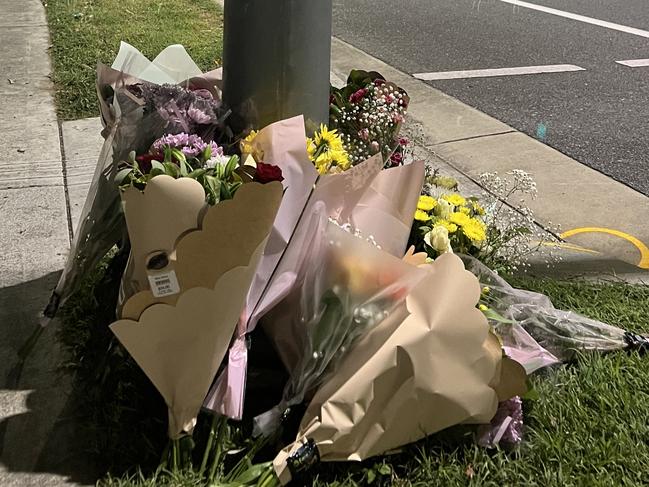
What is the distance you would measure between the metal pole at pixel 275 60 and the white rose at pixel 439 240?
0.55 m

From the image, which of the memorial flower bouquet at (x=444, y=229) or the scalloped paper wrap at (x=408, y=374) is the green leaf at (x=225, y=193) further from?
the memorial flower bouquet at (x=444, y=229)

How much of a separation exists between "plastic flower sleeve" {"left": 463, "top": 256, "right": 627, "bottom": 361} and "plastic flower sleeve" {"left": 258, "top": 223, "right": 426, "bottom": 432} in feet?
2.01

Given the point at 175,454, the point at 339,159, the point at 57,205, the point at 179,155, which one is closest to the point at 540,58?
the point at 57,205

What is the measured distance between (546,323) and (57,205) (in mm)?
2481

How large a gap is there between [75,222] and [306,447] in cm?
211

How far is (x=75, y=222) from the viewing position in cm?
364

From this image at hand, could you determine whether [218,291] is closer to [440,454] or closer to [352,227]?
[352,227]

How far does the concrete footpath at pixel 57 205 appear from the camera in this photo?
7.72 feet

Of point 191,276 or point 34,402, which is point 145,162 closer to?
point 191,276

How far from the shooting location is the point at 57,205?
150 inches

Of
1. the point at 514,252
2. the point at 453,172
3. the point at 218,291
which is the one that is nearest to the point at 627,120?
the point at 453,172

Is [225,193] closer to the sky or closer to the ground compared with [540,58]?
closer to the sky

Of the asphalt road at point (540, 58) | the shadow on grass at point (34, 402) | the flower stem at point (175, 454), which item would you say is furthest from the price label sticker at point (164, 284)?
the asphalt road at point (540, 58)

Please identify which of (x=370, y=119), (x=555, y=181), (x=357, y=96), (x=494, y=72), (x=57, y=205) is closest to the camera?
(x=370, y=119)
